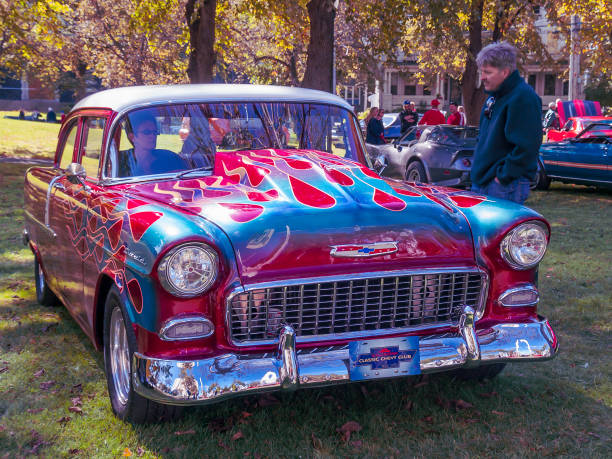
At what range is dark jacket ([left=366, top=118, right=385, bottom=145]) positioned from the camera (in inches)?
654

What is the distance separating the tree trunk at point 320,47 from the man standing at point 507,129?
9220mm

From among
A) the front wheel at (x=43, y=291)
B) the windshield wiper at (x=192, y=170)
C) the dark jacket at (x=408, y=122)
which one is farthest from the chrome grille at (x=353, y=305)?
the dark jacket at (x=408, y=122)

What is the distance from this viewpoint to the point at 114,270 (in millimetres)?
3682

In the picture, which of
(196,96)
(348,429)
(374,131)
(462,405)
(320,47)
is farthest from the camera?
(374,131)

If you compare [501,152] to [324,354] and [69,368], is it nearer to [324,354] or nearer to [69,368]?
[324,354]

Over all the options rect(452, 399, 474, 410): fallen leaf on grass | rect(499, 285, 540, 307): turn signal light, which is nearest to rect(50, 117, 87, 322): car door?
rect(452, 399, 474, 410): fallen leaf on grass

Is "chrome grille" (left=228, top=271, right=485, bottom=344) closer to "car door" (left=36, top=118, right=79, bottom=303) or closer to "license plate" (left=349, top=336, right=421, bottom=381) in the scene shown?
"license plate" (left=349, top=336, right=421, bottom=381)

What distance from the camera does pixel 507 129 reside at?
4867 millimetres

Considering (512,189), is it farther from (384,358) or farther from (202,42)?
(202,42)

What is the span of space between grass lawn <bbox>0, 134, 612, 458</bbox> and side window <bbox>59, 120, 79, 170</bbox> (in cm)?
126

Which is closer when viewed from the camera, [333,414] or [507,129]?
[333,414]

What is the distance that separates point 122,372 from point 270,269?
1124 mm

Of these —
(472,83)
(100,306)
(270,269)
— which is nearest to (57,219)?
(100,306)

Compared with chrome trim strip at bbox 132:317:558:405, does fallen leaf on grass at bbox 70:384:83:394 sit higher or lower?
lower
